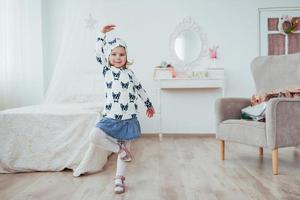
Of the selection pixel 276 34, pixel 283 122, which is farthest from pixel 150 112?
pixel 276 34

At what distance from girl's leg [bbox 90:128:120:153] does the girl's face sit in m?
0.47

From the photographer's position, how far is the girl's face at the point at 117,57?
7.41 feet

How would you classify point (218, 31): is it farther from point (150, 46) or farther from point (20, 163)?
point (20, 163)

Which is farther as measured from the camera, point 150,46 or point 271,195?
point 150,46

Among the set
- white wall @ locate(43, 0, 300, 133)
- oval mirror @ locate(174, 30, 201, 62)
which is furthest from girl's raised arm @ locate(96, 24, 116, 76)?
oval mirror @ locate(174, 30, 201, 62)

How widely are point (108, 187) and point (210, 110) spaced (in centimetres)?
304

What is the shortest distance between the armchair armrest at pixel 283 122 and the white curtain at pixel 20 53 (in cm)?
290

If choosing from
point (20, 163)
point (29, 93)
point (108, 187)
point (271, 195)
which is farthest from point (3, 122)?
point (271, 195)

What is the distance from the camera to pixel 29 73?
168 inches

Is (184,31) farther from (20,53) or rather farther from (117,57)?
(117,57)

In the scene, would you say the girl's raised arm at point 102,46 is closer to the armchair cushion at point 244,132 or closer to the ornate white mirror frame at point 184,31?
the armchair cushion at point 244,132

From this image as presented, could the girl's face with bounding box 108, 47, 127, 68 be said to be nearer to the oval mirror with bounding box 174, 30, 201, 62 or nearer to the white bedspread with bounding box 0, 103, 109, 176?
the white bedspread with bounding box 0, 103, 109, 176

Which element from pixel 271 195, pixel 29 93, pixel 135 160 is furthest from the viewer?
pixel 29 93

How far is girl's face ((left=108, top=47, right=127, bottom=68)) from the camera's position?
2.26 meters
